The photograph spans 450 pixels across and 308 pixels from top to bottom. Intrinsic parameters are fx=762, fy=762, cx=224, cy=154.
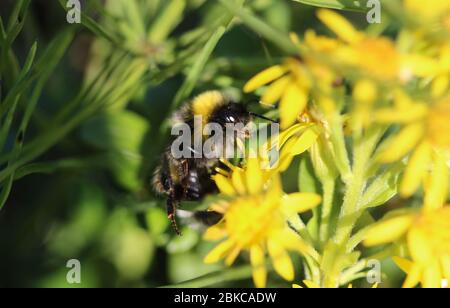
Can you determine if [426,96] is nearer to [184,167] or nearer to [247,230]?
[247,230]

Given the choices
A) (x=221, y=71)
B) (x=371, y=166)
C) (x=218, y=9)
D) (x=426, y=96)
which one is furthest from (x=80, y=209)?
(x=426, y=96)

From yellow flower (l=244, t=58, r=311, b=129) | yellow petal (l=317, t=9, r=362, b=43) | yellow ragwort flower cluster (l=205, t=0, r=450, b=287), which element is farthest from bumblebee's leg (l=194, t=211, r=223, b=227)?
yellow petal (l=317, t=9, r=362, b=43)

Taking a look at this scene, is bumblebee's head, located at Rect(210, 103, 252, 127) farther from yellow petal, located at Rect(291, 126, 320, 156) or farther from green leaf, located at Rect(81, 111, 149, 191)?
green leaf, located at Rect(81, 111, 149, 191)

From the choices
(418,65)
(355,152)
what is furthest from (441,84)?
(355,152)

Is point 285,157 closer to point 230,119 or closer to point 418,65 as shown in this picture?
point 230,119

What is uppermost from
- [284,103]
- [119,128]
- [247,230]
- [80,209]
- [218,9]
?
[218,9]
